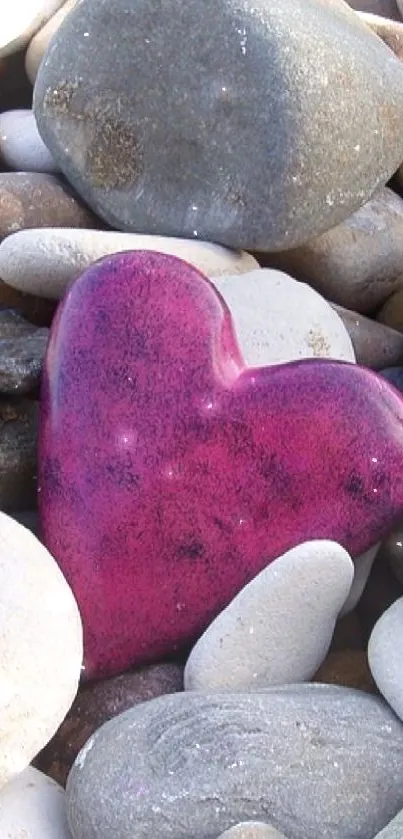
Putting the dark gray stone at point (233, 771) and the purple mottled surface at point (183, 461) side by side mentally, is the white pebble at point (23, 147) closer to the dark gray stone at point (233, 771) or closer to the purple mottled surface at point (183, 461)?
the purple mottled surface at point (183, 461)

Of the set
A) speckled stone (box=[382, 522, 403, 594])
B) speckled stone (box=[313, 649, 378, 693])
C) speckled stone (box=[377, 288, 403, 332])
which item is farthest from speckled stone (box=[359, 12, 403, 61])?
speckled stone (box=[313, 649, 378, 693])

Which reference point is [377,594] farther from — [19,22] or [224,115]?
[19,22]

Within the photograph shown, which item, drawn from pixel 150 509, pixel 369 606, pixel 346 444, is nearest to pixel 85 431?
pixel 150 509

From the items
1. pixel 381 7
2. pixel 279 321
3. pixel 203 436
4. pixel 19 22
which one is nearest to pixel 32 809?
pixel 203 436

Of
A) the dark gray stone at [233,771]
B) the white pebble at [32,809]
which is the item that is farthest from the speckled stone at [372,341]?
the white pebble at [32,809]

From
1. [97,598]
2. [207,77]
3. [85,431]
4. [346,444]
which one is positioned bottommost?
[97,598]

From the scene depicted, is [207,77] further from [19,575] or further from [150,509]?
[19,575]

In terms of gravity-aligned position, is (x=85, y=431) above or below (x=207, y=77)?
below
